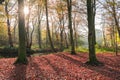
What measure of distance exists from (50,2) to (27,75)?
21481 millimetres

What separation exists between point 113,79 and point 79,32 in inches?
1697

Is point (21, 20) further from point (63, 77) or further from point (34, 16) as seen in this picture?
point (34, 16)

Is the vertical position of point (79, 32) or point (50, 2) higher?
point (50, 2)

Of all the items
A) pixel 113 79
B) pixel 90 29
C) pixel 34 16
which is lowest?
pixel 113 79

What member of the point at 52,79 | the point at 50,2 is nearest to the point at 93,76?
the point at 52,79

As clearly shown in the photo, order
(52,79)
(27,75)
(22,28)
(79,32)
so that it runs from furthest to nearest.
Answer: (79,32), (22,28), (27,75), (52,79)

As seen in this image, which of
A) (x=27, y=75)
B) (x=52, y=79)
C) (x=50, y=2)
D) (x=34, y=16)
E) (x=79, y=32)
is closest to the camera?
(x=52, y=79)

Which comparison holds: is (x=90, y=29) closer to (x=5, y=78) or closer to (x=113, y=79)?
(x=113, y=79)

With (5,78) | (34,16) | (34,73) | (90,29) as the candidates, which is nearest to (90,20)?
(90,29)

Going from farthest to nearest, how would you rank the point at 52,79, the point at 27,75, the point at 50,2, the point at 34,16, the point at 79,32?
the point at 79,32 < the point at 34,16 < the point at 50,2 < the point at 27,75 < the point at 52,79

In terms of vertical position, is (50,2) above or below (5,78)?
above

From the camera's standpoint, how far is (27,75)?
896 cm

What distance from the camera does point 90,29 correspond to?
41.9 feet

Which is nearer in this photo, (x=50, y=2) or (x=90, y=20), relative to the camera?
(x=90, y=20)
